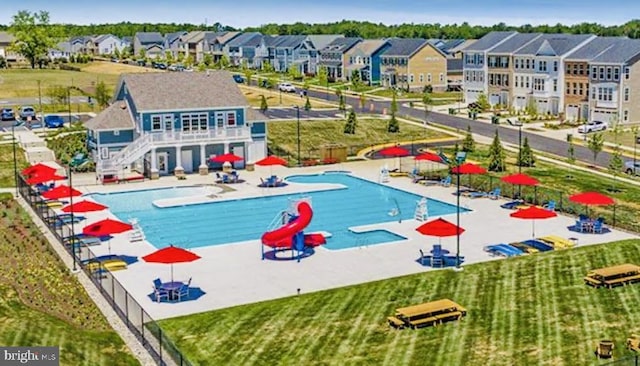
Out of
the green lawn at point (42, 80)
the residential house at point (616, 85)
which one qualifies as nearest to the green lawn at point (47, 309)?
the residential house at point (616, 85)

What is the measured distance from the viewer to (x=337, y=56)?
138 m

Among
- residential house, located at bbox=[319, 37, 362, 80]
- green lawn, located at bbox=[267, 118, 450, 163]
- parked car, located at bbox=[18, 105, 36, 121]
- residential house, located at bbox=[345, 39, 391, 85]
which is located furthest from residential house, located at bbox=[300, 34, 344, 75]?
parked car, located at bbox=[18, 105, 36, 121]

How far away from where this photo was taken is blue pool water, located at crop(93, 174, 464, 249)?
43.9m

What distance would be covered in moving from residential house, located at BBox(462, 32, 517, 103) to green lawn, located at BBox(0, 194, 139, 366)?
70568 millimetres

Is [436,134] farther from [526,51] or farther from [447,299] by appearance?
[447,299]

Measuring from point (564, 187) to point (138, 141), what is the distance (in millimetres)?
30047

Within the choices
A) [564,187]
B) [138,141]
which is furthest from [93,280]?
[564,187]

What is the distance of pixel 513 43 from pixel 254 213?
5977cm

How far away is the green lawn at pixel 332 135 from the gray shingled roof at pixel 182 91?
861 cm

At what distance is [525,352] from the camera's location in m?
26.5

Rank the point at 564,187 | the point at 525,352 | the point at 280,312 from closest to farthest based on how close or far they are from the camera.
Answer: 1. the point at 525,352
2. the point at 280,312
3. the point at 564,187

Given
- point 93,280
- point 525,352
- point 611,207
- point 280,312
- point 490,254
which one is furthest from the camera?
point 611,207

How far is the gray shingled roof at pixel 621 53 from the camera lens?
83750 millimetres

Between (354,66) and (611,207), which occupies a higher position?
(354,66)
